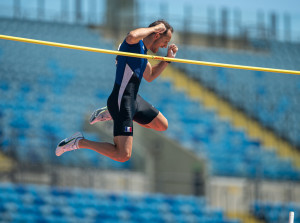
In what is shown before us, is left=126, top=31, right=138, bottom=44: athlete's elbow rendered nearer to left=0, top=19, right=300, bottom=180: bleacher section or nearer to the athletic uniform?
the athletic uniform

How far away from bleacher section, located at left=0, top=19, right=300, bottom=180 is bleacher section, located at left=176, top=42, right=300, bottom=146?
1113 mm

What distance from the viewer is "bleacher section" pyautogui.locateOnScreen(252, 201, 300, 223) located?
12680mm

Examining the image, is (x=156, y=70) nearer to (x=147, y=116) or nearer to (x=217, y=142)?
(x=147, y=116)

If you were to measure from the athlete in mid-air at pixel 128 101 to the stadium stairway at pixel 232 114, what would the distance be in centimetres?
958

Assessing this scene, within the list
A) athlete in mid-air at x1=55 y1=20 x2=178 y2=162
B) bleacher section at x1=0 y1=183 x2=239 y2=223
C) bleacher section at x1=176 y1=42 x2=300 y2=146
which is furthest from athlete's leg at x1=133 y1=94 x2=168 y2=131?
bleacher section at x1=176 y1=42 x2=300 y2=146

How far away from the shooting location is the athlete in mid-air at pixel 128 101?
6.16 m

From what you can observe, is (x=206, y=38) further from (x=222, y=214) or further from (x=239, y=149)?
(x=222, y=214)

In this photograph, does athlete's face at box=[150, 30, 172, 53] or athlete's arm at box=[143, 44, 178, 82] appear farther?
athlete's arm at box=[143, 44, 178, 82]

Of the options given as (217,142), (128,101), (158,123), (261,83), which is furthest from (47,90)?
(128,101)

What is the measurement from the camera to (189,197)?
12.5 m

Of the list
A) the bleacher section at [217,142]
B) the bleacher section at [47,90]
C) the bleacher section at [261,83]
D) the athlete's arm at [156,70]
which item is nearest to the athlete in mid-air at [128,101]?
the athlete's arm at [156,70]

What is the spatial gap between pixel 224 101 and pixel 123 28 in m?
4.57

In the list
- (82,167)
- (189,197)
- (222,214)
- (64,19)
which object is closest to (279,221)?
(222,214)

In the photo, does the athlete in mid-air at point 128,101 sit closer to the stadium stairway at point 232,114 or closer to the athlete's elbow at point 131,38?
the athlete's elbow at point 131,38
